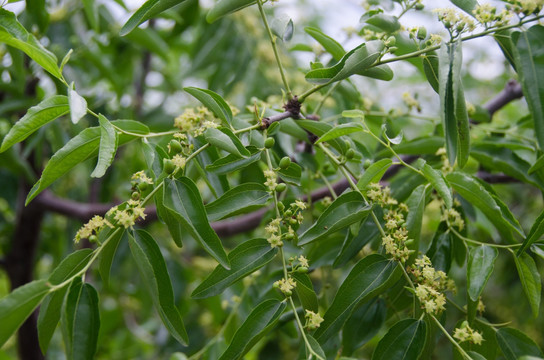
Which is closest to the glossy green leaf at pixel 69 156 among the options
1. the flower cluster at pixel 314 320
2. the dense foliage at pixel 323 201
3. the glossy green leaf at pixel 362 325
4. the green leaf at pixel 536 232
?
the dense foliage at pixel 323 201

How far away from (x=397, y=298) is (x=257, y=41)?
42.5 inches

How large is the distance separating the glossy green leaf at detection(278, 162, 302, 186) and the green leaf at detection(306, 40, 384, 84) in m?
0.12

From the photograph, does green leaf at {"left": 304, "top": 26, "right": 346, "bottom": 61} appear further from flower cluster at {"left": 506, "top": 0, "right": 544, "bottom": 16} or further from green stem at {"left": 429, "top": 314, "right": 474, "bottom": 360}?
green stem at {"left": 429, "top": 314, "right": 474, "bottom": 360}

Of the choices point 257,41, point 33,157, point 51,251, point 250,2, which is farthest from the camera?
point 51,251

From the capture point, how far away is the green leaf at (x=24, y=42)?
0.62 metres

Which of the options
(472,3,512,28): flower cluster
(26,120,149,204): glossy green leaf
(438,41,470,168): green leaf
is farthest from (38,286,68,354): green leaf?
(472,3,512,28): flower cluster

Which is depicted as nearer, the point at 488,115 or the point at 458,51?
the point at 458,51

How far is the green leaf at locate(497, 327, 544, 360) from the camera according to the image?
65cm

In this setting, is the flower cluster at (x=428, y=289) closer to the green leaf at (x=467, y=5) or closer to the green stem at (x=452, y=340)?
the green stem at (x=452, y=340)

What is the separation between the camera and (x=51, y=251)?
189cm

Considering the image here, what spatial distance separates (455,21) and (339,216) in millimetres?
277

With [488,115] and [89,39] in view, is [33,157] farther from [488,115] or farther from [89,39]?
[488,115]

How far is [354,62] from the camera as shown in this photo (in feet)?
2.06

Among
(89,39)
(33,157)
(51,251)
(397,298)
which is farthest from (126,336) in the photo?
(397,298)
